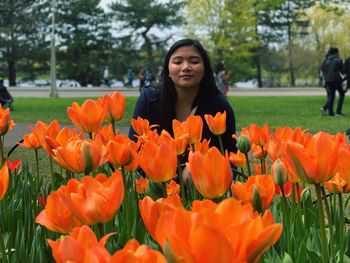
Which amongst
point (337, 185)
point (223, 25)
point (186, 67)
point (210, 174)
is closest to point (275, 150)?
point (337, 185)

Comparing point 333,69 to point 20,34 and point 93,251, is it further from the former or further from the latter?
point 20,34

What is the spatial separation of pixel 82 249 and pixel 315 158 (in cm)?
48

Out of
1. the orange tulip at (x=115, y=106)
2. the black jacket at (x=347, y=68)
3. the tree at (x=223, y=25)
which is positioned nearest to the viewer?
the orange tulip at (x=115, y=106)

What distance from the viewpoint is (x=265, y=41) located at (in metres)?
46.3

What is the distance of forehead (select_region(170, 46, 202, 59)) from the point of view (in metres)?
3.02

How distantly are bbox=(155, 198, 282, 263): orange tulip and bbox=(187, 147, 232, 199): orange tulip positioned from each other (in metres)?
0.28

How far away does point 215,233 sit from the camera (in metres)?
0.62

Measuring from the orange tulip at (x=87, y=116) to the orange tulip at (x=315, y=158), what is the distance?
0.87 metres

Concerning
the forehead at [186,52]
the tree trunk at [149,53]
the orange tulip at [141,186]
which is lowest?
the orange tulip at [141,186]

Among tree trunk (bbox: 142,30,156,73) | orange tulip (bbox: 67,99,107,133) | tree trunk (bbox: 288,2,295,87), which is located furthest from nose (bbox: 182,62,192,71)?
tree trunk (bbox: 288,2,295,87)

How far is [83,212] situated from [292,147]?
0.38 m

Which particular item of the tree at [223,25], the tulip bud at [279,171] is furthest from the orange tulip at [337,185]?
the tree at [223,25]

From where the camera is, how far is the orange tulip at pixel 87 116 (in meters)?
1.74

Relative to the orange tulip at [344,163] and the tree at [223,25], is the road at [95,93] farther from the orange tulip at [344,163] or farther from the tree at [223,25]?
the orange tulip at [344,163]
